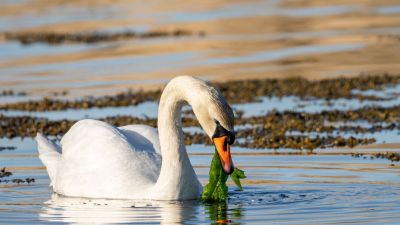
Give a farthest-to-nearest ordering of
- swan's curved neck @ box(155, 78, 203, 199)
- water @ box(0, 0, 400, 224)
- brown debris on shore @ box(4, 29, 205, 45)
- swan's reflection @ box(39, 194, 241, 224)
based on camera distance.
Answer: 1. brown debris on shore @ box(4, 29, 205, 45)
2. swan's curved neck @ box(155, 78, 203, 199)
3. water @ box(0, 0, 400, 224)
4. swan's reflection @ box(39, 194, 241, 224)

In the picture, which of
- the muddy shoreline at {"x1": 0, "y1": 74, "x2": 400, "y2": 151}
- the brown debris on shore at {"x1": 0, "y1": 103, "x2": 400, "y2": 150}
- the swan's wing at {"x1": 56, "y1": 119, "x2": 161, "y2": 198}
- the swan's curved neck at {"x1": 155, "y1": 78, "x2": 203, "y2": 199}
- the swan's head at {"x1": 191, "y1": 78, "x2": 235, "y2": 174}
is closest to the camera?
the swan's head at {"x1": 191, "y1": 78, "x2": 235, "y2": 174}

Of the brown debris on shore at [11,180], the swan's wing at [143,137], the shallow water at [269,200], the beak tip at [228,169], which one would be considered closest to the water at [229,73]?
the shallow water at [269,200]

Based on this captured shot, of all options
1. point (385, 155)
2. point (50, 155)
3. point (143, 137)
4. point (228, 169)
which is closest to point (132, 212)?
point (228, 169)

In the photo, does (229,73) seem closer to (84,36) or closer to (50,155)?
(50,155)

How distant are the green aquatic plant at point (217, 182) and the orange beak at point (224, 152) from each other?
17.7 inches

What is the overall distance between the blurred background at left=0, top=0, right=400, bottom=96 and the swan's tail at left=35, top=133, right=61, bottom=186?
748 cm

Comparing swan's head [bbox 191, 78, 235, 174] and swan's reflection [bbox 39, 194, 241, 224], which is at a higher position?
swan's head [bbox 191, 78, 235, 174]

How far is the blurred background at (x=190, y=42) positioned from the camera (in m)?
24.5

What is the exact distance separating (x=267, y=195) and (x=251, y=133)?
4.45 m

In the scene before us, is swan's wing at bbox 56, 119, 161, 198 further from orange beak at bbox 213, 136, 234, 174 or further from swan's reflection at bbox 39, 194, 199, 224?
orange beak at bbox 213, 136, 234, 174

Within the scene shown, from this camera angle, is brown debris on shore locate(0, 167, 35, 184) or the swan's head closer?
the swan's head

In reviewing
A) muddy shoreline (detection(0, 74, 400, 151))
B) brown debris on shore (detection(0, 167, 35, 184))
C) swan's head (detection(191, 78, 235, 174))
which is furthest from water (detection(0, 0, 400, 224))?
swan's head (detection(191, 78, 235, 174))

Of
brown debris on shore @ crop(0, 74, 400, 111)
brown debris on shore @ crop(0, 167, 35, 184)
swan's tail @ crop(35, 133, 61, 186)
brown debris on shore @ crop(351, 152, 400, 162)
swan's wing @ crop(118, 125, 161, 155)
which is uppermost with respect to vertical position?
brown debris on shore @ crop(0, 74, 400, 111)

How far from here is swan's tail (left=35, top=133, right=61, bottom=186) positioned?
545 inches
